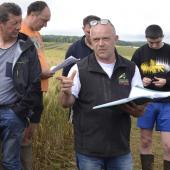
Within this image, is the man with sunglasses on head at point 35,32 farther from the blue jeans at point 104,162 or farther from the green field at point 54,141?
the blue jeans at point 104,162

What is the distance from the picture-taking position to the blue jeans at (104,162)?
389cm

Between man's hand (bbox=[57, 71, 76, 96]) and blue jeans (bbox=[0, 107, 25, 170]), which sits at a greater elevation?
man's hand (bbox=[57, 71, 76, 96])

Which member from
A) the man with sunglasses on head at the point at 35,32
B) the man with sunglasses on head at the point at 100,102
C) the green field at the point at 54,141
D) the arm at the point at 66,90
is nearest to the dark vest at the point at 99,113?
the man with sunglasses on head at the point at 100,102

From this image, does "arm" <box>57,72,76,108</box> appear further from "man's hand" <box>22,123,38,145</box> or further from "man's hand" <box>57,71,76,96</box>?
"man's hand" <box>22,123,38,145</box>

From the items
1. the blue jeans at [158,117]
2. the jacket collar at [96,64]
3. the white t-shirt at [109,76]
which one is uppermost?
the jacket collar at [96,64]

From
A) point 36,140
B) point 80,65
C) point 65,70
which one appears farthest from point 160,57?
point 80,65

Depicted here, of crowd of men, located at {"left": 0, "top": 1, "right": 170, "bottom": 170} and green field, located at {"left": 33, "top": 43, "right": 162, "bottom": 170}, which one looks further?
green field, located at {"left": 33, "top": 43, "right": 162, "bottom": 170}

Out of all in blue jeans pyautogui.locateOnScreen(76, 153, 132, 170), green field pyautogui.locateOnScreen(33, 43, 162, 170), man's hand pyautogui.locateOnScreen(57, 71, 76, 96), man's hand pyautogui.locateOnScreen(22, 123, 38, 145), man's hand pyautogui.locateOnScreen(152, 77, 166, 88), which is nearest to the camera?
man's hand pyautogui.locateOnScreen(57, 71, 76, 96)

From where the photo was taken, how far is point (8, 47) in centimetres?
464

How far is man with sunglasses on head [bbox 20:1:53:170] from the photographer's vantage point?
5426mm

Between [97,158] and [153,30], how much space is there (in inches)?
99.5

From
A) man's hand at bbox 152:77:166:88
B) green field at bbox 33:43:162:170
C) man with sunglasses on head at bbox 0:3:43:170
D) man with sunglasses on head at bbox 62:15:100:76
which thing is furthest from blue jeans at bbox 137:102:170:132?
man with sunglasses on head at bbox 0:3:43:170

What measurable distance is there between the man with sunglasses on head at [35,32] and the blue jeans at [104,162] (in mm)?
1521

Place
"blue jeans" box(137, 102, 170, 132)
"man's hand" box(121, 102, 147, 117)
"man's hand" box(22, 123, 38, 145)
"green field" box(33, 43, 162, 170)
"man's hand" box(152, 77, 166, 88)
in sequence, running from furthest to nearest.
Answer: "green field" box(33, 43, 162, 170) → "blue jeans" box(137, 102, 170, 132) → "man's hand" box(152, 77, 166, 88) → "man's hand" box(22, 123, 38, 145) → "man's hand" box(121, 102, 147, 117)
